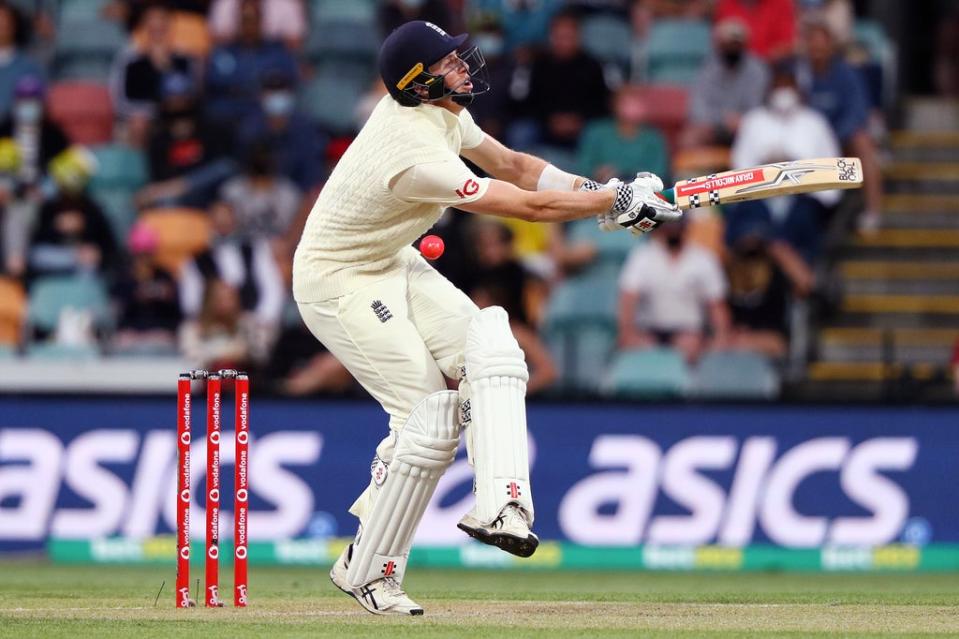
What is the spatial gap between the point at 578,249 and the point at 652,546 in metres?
2.33

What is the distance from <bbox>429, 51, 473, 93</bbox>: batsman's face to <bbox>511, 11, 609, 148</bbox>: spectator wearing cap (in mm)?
6570

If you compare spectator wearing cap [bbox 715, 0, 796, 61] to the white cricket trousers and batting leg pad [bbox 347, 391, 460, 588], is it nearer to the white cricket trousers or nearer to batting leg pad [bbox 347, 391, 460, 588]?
the white cricket trousers

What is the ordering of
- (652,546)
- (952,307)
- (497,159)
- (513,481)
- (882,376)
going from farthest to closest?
(952,307), (882,376), (652,546), (497,159), (513,481)

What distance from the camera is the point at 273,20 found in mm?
14547

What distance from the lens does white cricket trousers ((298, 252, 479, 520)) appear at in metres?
6.86

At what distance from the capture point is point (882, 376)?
12242mm

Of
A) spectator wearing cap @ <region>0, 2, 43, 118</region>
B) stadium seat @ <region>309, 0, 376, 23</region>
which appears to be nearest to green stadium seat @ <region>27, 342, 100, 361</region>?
spectator wearing cap @ <region>0, 2, 43, 118</region>

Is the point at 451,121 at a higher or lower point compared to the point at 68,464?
higher

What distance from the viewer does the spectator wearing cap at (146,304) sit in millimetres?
12383

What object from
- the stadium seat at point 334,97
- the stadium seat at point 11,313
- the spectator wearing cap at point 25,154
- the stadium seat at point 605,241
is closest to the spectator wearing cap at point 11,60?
the spectator wearing cap at point 25,154

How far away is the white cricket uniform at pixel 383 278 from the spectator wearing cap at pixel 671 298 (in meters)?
5.06

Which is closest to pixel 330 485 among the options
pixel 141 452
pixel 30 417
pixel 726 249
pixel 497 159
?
pixel 141 452

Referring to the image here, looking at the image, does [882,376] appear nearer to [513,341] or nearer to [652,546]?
[652,546]

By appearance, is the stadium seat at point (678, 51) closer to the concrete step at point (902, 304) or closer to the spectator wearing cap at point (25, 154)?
the concrete step at point (902, 304)
